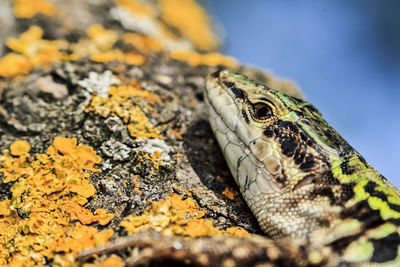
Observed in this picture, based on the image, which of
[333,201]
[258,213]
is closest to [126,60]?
[258,213]

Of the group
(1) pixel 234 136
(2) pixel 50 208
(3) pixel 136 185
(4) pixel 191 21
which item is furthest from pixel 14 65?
(4) pixel 191 21

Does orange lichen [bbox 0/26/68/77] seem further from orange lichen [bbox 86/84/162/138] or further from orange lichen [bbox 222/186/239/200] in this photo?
orange lichen [bbox 222/186/239/200]

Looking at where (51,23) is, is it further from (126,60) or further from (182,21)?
(182,21)

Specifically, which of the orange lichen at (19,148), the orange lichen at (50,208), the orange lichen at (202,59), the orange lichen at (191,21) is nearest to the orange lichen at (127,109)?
the orange lichen at (50,208)

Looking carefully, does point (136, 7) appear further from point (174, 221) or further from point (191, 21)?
point (174, 221)

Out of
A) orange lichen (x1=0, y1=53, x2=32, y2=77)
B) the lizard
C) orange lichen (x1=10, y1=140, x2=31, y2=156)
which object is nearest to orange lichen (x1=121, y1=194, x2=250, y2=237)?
the lizard

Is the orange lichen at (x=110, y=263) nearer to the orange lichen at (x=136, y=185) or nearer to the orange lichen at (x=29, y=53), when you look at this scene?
the orange lichen at (x=136, y=185)
